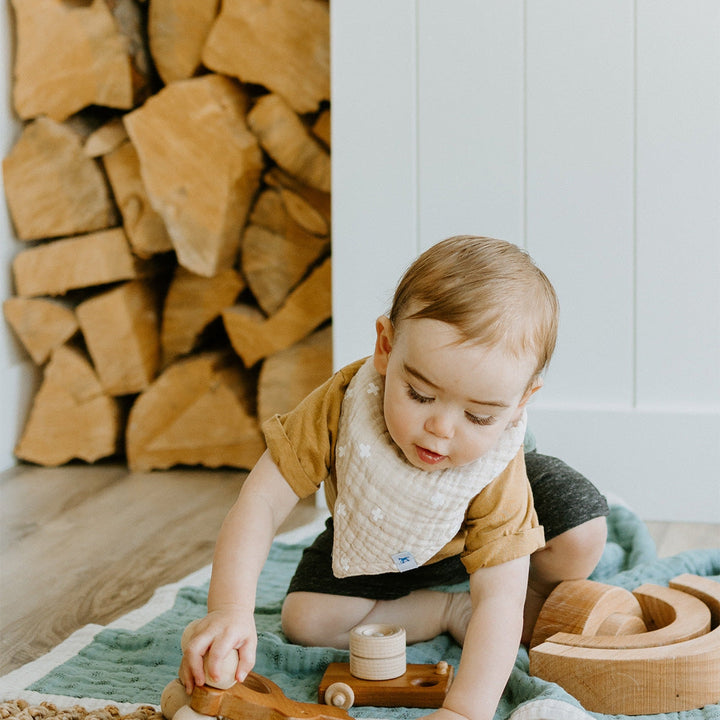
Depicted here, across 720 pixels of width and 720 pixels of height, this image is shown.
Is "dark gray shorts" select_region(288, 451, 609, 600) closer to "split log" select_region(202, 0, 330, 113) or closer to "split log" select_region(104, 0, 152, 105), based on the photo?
"split log" select_region(202, 0, 330, 113)

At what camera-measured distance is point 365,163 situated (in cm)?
165

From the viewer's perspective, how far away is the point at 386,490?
87cm

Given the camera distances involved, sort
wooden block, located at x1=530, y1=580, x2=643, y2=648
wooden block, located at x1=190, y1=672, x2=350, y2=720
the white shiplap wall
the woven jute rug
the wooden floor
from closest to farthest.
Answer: wooden block, located at x1=190, y1=672, x2=350, y2=720
the woven jute rug
wooden block, located at x1=530, y1=580, x2=643, y2=648
the wooden floor
the white shiplap wall

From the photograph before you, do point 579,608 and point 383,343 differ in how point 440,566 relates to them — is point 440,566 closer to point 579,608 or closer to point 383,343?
point 579,608

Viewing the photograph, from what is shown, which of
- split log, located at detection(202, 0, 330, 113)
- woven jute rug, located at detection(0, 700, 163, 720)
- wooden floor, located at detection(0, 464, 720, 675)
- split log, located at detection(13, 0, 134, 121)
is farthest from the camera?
split log, located at detection(13, 0, 134, 121)

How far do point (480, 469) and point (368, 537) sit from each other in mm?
124

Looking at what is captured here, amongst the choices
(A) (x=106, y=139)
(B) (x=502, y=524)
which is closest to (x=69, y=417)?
(A) (x=106, y=139)

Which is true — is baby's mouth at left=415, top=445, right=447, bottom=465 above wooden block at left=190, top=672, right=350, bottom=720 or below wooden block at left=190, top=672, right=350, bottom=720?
above

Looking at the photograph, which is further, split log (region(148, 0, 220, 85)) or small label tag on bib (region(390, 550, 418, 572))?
split log (region(148, 0, 220, 85))

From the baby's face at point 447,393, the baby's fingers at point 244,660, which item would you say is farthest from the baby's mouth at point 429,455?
the baby's fingers at point 244,660

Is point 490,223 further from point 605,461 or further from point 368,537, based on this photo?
point 368,537

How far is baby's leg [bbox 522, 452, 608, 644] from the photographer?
1020 mm

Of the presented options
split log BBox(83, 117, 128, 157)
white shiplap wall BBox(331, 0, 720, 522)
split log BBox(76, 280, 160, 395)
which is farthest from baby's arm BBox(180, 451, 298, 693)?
split log BBox(83, 117, 128, 157)

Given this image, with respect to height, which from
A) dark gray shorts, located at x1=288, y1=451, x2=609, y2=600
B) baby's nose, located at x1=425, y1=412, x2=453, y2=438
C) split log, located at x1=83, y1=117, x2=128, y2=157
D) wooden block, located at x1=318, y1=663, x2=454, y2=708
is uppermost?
split log, located at x1=83, y1=117, x2=128, y2=157
